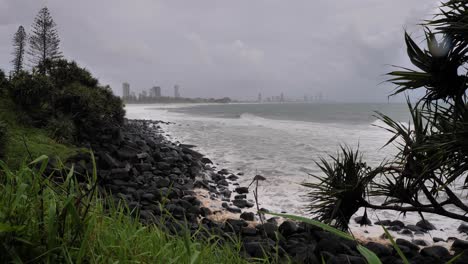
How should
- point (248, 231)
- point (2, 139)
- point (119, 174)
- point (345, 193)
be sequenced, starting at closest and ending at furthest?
1. point (345, 193)
2. point (248, 231)
3. point (2, 139)
4. point (119, 174)

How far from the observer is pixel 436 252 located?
492cm

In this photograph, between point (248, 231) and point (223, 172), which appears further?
point (223, 172)

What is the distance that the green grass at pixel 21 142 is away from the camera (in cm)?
550

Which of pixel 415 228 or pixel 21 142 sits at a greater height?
pixel 21 142

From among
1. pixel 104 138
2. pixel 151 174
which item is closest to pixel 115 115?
pixel 104 138

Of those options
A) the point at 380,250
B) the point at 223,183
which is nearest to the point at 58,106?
the point at 223,183

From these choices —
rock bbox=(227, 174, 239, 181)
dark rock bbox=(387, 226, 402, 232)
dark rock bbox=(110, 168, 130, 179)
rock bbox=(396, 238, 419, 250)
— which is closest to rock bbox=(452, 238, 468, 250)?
rock bbox=(396, 238, 419, 250)

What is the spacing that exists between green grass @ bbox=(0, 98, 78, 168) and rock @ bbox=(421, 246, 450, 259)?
20.8 feet

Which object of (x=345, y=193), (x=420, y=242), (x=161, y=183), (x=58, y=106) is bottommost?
(x=420, y=242)

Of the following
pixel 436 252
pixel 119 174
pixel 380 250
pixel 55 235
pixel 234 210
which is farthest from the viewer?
pixel 119 174

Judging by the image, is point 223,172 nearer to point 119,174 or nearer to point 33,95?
point 119,174

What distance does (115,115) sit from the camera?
1709 cm

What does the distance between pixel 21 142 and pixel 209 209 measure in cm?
448

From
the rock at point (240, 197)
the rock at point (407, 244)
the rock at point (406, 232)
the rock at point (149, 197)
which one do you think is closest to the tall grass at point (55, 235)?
the rock at point (149, 197)
